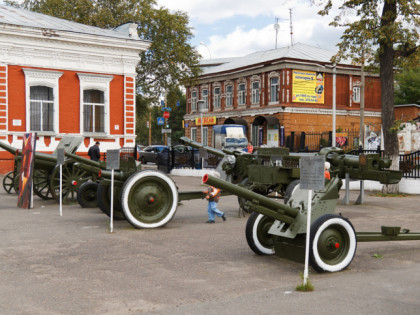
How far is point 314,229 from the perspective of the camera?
668cm

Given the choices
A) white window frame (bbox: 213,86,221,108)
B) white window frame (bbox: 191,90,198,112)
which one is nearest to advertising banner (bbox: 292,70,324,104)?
white window frame (bbox: 213,86,221,108)

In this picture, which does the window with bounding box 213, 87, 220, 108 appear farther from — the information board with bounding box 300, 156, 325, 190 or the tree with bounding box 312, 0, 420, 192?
the information board with bounding box 300, 156, 325, 190

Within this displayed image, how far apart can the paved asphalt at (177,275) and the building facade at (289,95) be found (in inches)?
1061

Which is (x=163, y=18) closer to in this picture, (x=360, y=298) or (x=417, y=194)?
(x=417, y=194)

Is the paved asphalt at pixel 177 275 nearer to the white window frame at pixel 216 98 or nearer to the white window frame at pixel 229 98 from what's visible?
the white window frame at pixel 229 98

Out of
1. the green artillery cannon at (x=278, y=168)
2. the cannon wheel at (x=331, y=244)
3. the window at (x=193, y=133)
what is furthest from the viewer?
the window at (x=193, y=133)

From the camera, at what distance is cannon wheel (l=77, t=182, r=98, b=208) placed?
13805 mm

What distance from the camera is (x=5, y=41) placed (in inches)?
936

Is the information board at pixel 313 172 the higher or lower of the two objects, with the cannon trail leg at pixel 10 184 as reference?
higher

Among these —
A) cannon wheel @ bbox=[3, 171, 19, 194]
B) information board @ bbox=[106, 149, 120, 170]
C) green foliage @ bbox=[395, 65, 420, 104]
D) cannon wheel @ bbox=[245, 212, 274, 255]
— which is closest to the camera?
cannon wheel @ bbox=[245, 212, 274, 255]

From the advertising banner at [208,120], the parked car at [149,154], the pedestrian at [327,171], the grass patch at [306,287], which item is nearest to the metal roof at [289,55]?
the advertising banner at [208,120]

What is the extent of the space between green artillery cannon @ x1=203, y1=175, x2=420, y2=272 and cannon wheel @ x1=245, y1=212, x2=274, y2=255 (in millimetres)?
243

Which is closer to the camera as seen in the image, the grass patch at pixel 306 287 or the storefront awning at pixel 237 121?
the grass patch at pixel 306 287

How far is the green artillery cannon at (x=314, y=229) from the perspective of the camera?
6738mm
